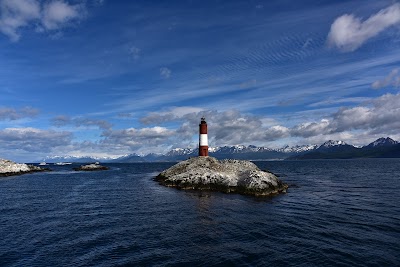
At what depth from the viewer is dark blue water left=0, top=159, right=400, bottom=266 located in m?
20.0

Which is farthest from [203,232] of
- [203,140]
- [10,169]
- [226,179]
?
[10,169]

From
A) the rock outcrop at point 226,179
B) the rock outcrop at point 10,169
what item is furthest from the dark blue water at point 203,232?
the rock outcrop at point 10,169

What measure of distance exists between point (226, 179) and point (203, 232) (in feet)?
93.3

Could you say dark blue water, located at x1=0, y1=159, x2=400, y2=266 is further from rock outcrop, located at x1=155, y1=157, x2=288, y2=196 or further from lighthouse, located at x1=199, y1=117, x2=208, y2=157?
lighthouse, located at x1=199, y1=117, x2=208, y2=157

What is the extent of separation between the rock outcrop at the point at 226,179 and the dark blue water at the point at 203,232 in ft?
18.7

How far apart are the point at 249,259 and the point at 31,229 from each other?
20889 millimetres

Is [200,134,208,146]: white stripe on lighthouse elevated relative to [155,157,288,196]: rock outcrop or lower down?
elevated

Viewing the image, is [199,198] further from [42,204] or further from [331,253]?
[331,253]

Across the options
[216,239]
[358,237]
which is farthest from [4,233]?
[358,237]

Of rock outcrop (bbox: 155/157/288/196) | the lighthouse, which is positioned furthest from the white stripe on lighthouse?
rock outcrop (bbox: 155/157/288/196)

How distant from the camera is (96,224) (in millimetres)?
29703

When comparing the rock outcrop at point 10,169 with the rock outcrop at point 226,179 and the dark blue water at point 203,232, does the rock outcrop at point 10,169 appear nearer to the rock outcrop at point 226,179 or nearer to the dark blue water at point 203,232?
the rock outcrop at point 226,179

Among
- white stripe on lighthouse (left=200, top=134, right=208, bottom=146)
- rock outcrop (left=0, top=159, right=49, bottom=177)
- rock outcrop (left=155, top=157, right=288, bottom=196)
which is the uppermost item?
white stripe on lighthouse (left=200, top=134, right=208, bottom=146)

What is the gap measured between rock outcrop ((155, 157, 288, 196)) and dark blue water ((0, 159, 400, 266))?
18.7ft
